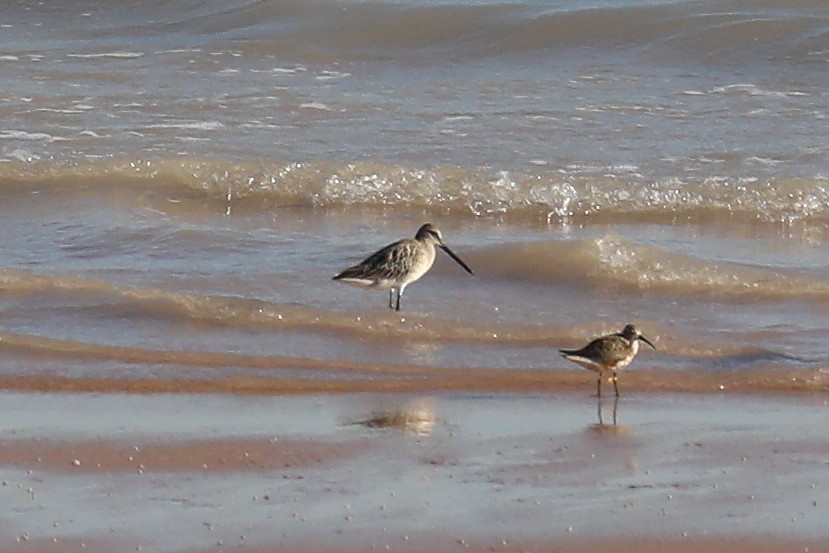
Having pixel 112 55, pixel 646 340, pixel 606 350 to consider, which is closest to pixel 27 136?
pixel 112 55

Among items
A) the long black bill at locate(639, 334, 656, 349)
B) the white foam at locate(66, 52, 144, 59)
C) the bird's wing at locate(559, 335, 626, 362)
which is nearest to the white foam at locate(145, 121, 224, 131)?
the white foam at locate(66, 52, 144, 59)

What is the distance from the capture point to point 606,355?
7047 mm

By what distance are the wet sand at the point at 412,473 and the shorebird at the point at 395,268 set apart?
172 cm

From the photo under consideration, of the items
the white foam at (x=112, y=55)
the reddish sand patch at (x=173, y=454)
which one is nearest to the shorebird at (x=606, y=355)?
the reddish sand patch at (x=173, y=454)

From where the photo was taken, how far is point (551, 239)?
9984 mm

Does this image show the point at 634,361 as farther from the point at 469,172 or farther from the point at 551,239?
the point at 469,172

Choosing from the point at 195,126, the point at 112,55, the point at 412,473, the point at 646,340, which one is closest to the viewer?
the point at 412,473

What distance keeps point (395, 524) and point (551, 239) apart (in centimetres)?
491

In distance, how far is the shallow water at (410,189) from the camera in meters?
7.76


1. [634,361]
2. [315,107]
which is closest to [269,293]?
[634,361]

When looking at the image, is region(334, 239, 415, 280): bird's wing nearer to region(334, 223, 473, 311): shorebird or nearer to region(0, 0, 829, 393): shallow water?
region(334, 223, 473, 311): shorebird

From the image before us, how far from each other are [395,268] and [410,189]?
2.79m

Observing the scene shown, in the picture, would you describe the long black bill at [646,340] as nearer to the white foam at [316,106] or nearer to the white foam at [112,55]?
the white foam at [316,106]

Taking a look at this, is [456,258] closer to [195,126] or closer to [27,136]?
[195,126]
